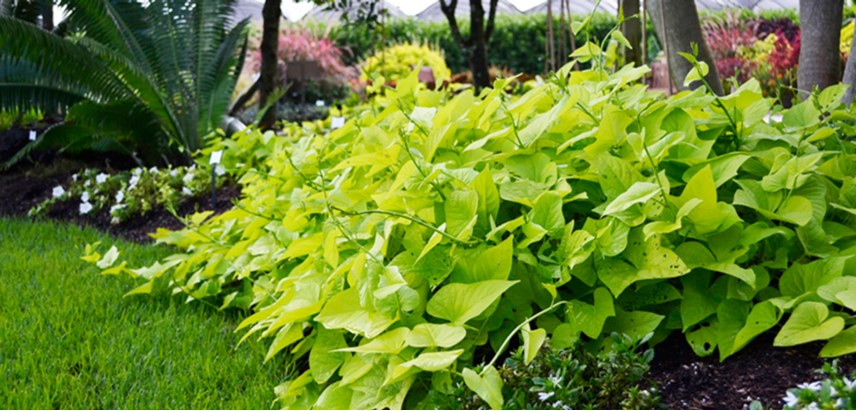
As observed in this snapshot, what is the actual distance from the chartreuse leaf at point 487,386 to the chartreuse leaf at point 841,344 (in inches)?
20.2

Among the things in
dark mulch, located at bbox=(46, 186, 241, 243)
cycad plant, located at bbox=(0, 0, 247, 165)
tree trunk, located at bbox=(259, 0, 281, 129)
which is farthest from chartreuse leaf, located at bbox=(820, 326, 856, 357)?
Answer: tree trunk, located at bbox=(259, 0, 281, 129)

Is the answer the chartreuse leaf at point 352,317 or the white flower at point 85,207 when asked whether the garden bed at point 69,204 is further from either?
the chartreuse leaf at point 352,317

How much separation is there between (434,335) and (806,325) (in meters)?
0.60

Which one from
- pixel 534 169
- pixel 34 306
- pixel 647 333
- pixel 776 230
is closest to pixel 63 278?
pixel 34 306

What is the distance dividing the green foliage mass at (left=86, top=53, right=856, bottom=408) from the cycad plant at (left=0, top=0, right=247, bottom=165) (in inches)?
134

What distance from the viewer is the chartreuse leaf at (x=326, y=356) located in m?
1.57

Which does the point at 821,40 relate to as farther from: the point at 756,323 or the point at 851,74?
the point at 756,323

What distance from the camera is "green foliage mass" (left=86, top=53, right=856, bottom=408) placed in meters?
1.35

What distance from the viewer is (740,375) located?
1.29 m

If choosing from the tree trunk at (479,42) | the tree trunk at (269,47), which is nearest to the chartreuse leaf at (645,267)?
the tree trunk at (269,47)

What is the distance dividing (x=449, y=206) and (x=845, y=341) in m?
0.71

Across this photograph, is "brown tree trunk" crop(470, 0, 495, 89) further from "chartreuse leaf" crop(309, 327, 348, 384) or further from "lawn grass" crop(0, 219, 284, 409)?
"chartreuse leaf" crop(309, 327, 348, 384)

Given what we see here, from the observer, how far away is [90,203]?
4609 millimetres

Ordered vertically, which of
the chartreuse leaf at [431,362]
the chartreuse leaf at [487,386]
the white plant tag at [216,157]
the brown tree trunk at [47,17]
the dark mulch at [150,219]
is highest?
the brown tree trunk at [47,17]
